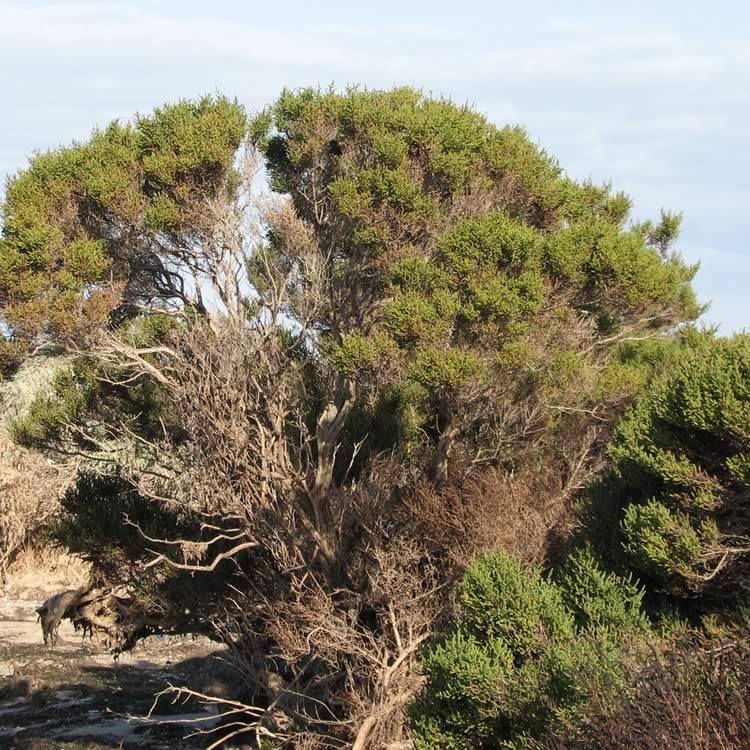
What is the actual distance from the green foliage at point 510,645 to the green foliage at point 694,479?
58 cm

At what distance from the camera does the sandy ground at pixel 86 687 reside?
2036cm

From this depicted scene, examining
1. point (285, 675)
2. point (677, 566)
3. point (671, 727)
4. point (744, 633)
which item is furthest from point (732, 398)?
point (285, 675)

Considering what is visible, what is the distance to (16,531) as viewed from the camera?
3066 centimetres

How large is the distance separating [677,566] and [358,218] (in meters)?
→ 7.70

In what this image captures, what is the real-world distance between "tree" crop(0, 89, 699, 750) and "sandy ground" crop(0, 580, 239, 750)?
2657 millimetres

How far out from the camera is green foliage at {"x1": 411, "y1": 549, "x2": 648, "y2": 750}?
10.3 meters

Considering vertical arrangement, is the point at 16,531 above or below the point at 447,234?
below

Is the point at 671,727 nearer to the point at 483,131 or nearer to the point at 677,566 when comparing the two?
the point at 677,566

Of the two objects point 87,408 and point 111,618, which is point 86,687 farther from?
point 87,408

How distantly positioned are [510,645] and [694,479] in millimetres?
2711

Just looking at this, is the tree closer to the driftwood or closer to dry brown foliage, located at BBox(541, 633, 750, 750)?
the driftwood

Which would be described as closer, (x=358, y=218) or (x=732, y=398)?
(x=732, y=398)

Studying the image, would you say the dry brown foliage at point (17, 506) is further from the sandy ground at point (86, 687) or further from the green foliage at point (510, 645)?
the green foliage at point (510, 645)

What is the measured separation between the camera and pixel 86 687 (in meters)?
25.2
